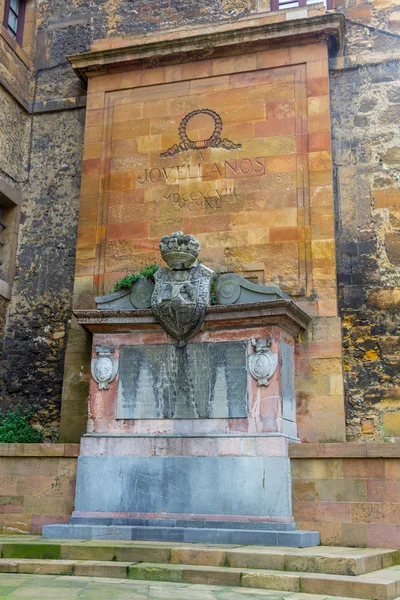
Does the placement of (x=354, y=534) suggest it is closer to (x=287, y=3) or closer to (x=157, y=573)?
(x=157, y=573)

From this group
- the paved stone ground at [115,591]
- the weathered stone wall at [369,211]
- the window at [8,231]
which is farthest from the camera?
the window at [8,231]

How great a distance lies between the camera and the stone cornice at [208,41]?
10898 mm

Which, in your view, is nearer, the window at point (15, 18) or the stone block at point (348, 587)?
the stone block at point (348, 587)

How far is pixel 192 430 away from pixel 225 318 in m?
1.38

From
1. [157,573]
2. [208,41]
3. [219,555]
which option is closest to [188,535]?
[219,555]

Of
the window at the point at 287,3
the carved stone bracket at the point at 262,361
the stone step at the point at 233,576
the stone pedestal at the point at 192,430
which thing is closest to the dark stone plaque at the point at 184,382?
the stone pedestal at the point at 192,430

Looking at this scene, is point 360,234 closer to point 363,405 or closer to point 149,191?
point 363,405

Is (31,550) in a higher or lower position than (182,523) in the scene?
lower

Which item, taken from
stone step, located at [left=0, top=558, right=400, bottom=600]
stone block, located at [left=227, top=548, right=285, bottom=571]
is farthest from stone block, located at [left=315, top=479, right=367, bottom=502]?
stone block, located at [left=227, top=548, right=285, bottom=571]

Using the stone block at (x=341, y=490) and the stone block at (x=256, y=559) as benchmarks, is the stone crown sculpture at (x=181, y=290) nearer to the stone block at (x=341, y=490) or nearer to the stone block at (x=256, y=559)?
the stone block at (x=341, y=490)

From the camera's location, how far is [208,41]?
37.1 ft

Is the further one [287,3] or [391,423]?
[287,3]

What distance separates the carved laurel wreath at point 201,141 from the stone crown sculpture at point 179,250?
2.31m

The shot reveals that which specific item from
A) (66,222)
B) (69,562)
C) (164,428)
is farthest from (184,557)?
(66,222)
